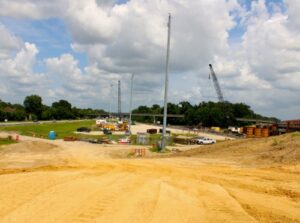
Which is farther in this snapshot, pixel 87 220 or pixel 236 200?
pixel 236 200

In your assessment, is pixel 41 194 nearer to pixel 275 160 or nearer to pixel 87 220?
pixel 87 220

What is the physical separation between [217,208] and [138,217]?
329cm

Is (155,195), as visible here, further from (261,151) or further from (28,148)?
(28,148)

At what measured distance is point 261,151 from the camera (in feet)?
127

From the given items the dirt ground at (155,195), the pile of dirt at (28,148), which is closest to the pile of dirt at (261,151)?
the dirt ground at (155,195)

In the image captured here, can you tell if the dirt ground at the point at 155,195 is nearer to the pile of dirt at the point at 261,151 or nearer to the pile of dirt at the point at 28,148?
the pile of dirt at the point at 261,151

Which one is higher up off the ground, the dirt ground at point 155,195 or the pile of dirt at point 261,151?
the pile of dirt at point 261,151

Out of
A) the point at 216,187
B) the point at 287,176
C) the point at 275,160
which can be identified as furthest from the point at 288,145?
the point at 216,187

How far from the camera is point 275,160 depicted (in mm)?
32719

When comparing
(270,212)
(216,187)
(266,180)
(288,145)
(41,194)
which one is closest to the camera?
(270,212)

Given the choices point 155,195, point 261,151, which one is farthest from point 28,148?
→ point 155,195

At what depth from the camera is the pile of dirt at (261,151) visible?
32.6 m

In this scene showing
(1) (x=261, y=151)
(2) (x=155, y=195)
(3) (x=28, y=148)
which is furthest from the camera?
(3) (x=28, y=148)

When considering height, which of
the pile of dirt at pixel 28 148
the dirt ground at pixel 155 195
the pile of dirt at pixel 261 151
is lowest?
the pile of dirt at pixel 28 148
